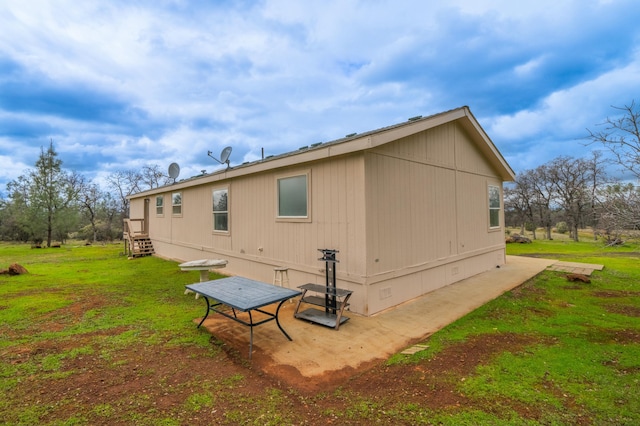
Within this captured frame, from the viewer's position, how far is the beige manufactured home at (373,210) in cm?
468

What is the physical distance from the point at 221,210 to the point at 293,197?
11.4 ft

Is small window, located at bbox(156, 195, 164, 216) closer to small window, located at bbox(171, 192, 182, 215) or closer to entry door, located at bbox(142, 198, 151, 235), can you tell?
small window, located at bbox(171, 192, 182, 215)

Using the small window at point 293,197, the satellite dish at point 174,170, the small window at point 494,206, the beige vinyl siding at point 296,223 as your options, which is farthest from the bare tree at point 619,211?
the satellite dish at point 174,170

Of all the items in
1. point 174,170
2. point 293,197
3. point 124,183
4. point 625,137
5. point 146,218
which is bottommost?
point 146,218

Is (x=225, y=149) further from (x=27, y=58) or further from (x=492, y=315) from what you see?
(x=492, y=315)

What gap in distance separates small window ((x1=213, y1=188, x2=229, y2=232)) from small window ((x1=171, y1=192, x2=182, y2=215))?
2.97m

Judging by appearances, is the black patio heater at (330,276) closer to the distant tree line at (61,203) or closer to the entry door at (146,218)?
the entry door at (146,218)

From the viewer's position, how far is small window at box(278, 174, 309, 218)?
5570 millimetres

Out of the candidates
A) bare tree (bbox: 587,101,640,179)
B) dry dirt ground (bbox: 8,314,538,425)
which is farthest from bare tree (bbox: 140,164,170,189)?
bare tree (bbox: 587,101,640,179)

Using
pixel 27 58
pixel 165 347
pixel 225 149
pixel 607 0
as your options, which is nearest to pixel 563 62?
pixel 607 0

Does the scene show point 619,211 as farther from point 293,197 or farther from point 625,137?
point 293,197

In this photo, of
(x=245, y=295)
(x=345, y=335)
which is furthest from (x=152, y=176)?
(x=345, y=335)

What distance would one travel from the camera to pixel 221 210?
8.35 m

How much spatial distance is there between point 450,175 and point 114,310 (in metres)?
7.66
